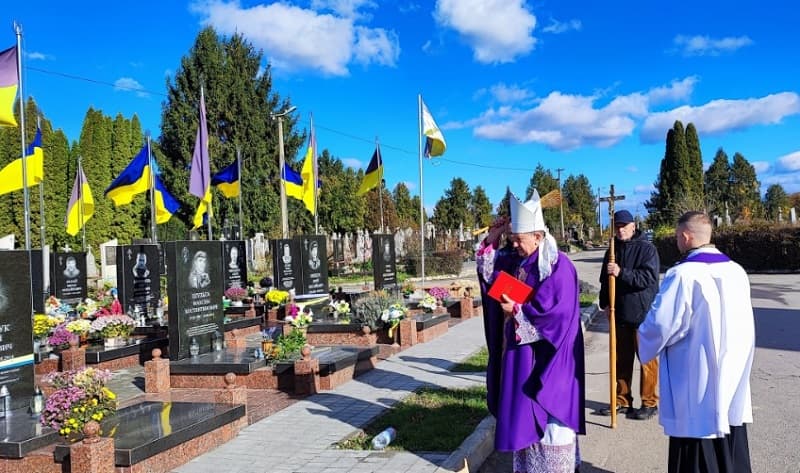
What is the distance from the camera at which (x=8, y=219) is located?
37.7 metres

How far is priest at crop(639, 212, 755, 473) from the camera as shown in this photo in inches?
148

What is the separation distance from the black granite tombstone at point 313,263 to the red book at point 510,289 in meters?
13.3

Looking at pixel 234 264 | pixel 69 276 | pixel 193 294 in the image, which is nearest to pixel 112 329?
pixel 193 294

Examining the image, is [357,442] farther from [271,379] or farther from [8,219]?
[8,219]

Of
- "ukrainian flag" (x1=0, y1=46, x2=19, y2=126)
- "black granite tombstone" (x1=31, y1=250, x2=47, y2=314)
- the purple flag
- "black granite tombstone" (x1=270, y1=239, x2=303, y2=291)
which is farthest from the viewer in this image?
"black granite tombstone" (x1=270, y1=239, x2=303, y2=291)

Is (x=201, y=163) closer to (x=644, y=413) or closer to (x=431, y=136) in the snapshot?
(x=431, y=136)

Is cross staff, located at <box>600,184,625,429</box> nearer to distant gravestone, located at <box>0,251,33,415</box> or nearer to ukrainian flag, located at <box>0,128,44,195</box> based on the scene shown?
distant gravestone, located at <box>0,251,33,415</box>

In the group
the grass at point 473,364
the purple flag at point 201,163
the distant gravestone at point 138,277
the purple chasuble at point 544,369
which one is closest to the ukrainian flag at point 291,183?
the purple flag at point 201,163

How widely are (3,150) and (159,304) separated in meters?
29.3

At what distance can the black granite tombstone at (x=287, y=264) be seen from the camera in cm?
1711

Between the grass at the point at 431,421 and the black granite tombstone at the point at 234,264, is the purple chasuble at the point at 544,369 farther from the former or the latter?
the black granite tombstone at the point at 234,264

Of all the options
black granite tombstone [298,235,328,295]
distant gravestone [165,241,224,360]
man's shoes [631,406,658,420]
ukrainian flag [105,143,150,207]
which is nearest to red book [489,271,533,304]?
man's shoes [631,406,658,420]

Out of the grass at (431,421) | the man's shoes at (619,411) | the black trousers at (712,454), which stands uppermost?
the black trousers at (712,454)

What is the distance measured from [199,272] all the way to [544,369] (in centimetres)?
676
